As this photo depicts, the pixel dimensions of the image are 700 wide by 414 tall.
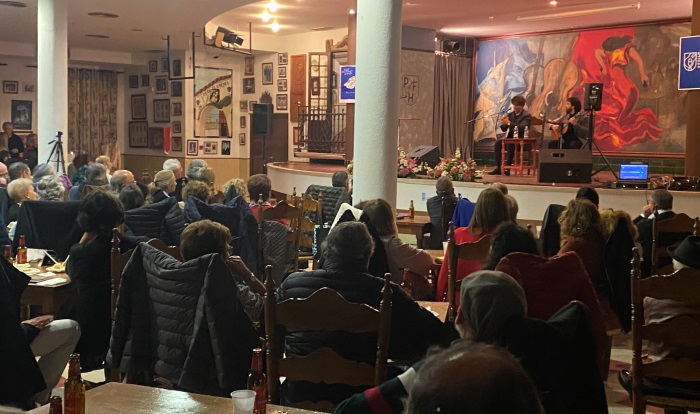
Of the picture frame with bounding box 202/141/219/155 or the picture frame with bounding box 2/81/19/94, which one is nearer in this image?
the picture frame with bounding box 2/81/19/94

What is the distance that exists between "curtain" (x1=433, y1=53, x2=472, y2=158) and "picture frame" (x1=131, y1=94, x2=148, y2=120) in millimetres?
7802

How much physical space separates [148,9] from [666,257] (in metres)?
10.2

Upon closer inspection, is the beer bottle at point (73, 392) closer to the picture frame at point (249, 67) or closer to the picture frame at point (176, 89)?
the picture frame at point (176, 89)

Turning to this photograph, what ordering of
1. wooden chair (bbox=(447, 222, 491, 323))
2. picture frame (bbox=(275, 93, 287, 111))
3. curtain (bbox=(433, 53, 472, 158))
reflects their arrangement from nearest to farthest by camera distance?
wooden chair (bbox=(447, 222, 491, 323)), curtain (bbox=(433, 53, 472, 158)), picture frame (bbox=(275, 93, 287, 111))

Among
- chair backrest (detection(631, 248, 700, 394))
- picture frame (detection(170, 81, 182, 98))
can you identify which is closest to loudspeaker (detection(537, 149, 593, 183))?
chair backrest (detection(631, 248, 700, 394))

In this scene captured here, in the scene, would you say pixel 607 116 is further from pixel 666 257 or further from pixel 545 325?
pixel 545 325

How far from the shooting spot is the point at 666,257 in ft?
20.4

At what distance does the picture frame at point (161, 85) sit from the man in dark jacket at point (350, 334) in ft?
57.3

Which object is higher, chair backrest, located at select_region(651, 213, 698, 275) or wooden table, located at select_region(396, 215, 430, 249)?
chair backrest, located at select_region(651, 213, 698, 275)

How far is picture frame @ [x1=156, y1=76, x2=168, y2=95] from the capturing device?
66.7ft

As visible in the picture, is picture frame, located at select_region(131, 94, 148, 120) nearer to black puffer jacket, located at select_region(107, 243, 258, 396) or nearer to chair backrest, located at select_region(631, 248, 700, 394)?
black puffer jacket, located at select_region(107, 243, 258, 396)

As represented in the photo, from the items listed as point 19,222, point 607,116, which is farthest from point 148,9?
point 607,116

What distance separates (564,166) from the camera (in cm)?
1176

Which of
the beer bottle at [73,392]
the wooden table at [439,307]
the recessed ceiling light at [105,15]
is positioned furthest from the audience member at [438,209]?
the recessed ceiling light at [105,15]
